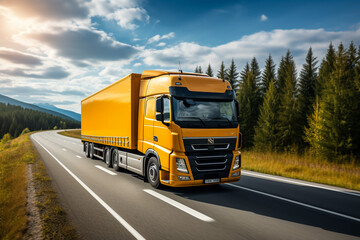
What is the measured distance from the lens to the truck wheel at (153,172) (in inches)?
297

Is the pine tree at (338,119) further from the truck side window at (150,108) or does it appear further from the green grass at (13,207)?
the green grass at (13,207)

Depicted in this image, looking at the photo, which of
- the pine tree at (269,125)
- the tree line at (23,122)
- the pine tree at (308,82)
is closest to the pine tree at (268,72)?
the pine tree at (308,82)

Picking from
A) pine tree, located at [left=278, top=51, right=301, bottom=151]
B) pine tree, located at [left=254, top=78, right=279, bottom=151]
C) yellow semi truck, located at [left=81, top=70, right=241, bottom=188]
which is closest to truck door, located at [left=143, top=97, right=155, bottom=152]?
yellow semi truck, located at [left=81, top=70, right=241, bottom=188]

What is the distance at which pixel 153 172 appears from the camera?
778 cm

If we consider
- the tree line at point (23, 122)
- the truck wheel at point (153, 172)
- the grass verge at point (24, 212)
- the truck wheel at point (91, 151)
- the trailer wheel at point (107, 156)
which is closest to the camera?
the grass verge at point (24, 212)

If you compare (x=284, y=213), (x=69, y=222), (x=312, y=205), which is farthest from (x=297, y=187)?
(x=69, y=222)

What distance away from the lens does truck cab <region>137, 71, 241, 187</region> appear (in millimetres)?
6723

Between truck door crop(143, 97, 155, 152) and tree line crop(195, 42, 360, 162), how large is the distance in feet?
67.4

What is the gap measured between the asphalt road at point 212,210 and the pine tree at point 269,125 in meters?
28.3

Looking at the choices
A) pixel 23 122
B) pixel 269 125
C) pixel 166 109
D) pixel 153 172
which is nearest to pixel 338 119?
pixel 269 125

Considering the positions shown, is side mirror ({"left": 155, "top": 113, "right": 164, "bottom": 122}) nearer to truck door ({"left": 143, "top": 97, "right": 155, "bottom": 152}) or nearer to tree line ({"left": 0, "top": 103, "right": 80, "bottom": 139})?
truck door ({"left": 143, "top": 97, "right": 155, "bottom": 152})

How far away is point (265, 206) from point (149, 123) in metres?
4.18

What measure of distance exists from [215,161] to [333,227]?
316cm

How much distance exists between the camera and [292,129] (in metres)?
35.2
